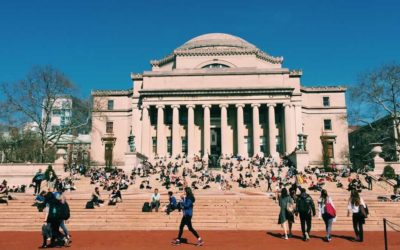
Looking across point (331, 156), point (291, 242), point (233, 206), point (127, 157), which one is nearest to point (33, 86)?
point (127, 157)

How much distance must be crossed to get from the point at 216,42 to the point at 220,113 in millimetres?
17095

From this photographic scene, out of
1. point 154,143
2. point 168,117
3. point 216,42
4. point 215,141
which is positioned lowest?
point 154,143

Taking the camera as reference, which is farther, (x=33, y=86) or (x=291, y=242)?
(x=33, y=86)

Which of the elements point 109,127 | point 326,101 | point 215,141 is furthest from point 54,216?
point 326,101

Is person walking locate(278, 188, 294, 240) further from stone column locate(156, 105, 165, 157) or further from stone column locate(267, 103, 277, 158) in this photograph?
stone column locate(156, 105, 165, 157)

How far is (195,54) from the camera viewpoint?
6519cm

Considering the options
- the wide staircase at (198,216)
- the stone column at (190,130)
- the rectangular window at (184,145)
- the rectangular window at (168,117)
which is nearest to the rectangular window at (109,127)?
the rectangular window at (168,117)

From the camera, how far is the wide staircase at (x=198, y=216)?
704 inches

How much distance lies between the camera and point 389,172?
34.1 meters

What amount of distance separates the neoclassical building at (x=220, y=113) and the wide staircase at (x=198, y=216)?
99.7ft

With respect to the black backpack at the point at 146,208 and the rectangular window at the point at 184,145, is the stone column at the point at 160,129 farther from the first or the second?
the black backpack at the point at 146,208

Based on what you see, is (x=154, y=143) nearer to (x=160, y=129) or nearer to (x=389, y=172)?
(x=160, y=129)

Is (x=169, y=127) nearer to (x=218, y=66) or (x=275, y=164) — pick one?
(x=218, y=66)

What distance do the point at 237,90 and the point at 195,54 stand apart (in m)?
14.0
